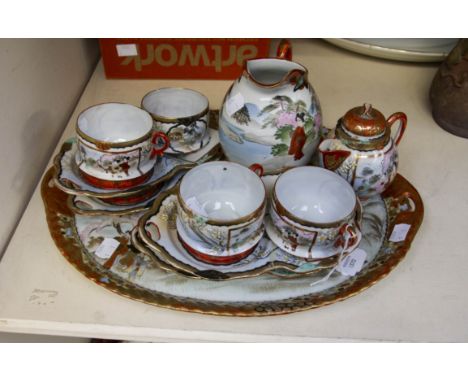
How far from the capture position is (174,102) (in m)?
0.78

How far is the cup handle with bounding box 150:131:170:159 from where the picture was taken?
652mm

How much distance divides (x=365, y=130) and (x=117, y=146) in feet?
1.05

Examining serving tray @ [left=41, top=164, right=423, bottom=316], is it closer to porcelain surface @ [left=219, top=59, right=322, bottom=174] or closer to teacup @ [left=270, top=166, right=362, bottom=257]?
teacup @ [left=270, top=166, right=362, bottom=257]

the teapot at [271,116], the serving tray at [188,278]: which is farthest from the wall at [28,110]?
the teapot at [271,116]

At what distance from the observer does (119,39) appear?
87 cm

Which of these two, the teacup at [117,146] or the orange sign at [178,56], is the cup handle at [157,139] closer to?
the teacup at [117,146]

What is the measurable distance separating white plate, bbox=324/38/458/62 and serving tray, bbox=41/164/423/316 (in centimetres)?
44

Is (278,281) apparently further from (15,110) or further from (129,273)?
(15,110)

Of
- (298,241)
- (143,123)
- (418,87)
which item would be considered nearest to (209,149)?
(143,123)

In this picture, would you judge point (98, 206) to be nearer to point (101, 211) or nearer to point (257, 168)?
point (101, 211)

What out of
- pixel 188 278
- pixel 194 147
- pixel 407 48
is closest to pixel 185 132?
pixel 194 147

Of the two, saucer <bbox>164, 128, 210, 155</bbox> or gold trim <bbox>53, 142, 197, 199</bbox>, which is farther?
saucer <bbox>164, 128, 210, 155</bbox>

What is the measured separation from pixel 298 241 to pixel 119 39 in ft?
1.76

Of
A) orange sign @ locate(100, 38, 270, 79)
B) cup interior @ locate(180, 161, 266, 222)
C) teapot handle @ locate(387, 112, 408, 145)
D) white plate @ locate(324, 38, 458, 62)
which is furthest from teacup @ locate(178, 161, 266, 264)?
white plate @ locate(324, 38, 458, 62)
